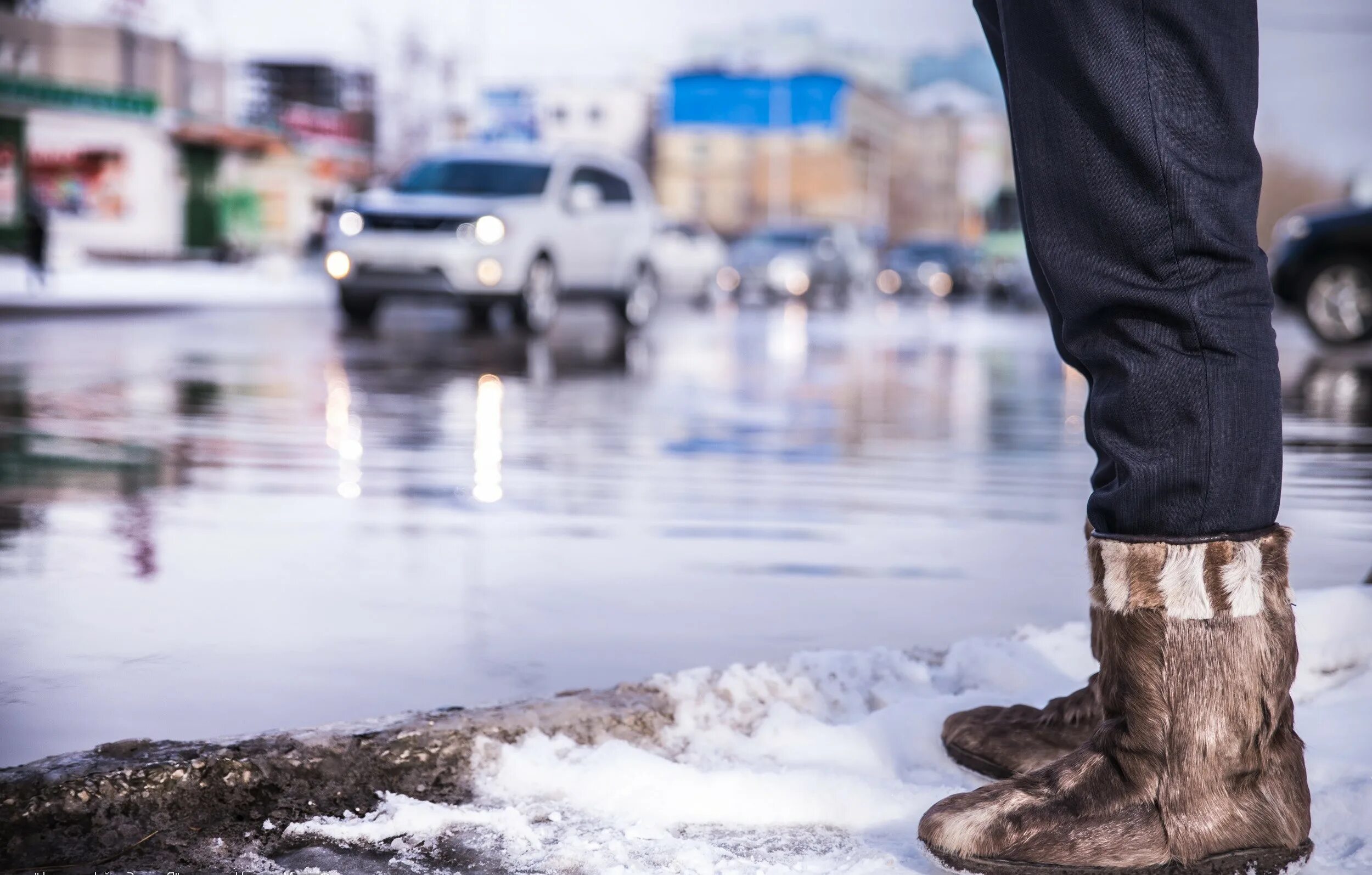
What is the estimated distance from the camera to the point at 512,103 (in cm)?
8694

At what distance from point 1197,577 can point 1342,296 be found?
1365 centimetres

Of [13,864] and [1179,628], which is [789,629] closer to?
[1179,628]

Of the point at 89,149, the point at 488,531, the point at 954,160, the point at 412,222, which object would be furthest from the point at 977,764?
the point at 954,160

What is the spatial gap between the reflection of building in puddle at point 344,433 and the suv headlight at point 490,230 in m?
5.48

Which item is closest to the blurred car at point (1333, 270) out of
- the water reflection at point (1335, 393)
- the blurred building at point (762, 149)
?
the water reflection at point (1335, 393)

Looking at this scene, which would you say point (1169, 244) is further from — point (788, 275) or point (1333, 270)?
point (788, 275)

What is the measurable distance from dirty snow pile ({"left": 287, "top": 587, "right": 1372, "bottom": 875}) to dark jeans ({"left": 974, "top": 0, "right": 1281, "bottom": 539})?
0.44 metres

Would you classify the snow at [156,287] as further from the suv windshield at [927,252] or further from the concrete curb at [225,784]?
the concrete curb at [225,784]

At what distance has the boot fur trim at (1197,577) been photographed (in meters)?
1.78

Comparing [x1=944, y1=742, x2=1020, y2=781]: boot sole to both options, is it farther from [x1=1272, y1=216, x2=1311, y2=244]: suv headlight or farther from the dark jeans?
[x1=1272, y1=216, x2=1311, y2=244]: suv headlight

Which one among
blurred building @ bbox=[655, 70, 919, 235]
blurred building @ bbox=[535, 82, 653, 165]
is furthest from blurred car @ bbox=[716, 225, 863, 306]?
blurred building @ bbox=[535, 82, 653, 165]

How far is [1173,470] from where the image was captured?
1.78 meters

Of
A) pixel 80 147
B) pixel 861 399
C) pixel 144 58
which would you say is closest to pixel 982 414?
pixel 861 399

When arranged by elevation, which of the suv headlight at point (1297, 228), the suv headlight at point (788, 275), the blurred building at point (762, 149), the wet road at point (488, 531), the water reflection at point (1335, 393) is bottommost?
the wet road at point (488, 531)
